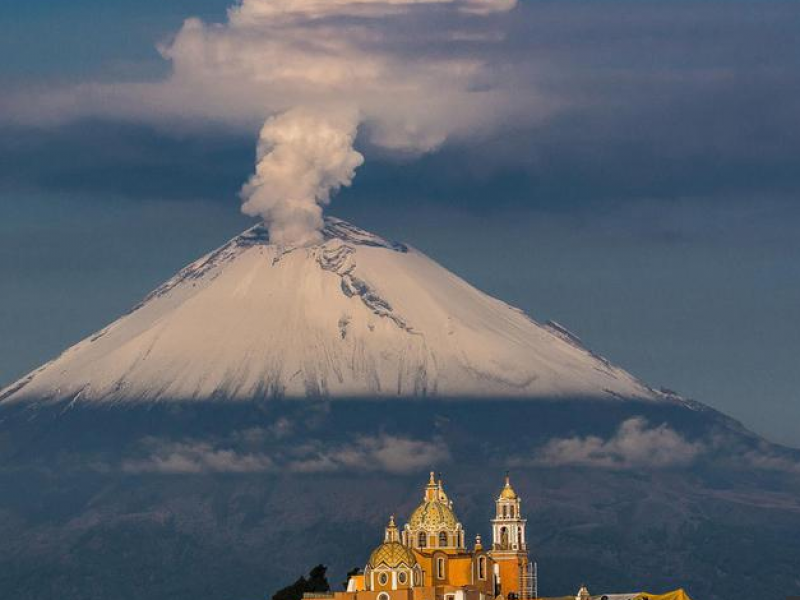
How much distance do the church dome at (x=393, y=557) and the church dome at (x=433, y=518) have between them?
21.7 feet

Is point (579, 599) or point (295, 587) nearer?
point (579, 599)

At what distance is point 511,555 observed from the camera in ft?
573

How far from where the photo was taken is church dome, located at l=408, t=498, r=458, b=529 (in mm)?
175000

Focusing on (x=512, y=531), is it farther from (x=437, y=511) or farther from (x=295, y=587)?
(x=295, y=587)

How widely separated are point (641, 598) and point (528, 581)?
8234 mm

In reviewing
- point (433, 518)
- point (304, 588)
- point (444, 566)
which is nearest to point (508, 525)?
point (433, 518)

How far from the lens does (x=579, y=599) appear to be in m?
170

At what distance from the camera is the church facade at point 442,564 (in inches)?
6599

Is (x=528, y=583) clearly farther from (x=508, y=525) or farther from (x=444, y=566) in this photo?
(x=444, y=566)

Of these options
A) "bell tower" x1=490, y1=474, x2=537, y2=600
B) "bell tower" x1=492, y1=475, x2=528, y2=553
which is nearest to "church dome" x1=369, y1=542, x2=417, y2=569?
"bell tower" x1=490, y1=474, x2=537, y2=600

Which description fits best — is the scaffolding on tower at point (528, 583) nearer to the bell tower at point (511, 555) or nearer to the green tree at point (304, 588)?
the bell tower at point (511, 555)

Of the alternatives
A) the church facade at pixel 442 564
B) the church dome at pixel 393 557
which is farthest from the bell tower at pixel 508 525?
the church dome at pixel 393 557

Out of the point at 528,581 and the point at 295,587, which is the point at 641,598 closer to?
the point at 528,581

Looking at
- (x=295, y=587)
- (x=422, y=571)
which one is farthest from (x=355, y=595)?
(x=295, y=587)
